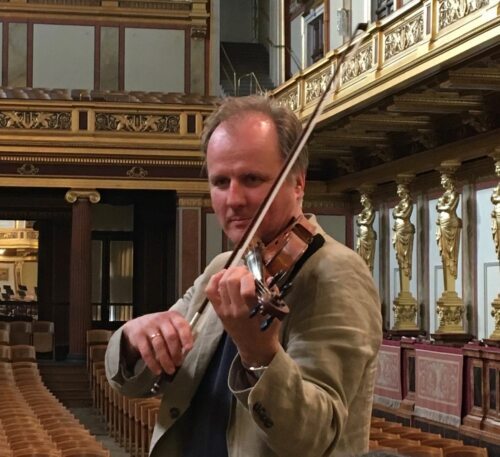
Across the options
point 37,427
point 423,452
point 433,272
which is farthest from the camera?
point 433,272

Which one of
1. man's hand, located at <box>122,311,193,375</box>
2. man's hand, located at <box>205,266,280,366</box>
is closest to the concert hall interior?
man's hand, located at <box>122,311,193,375</box>

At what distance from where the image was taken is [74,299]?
17281mm

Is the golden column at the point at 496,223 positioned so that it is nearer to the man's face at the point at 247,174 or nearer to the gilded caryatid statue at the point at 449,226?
the gilded caryatid statue at the point at 449,226

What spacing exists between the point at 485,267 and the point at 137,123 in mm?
7051

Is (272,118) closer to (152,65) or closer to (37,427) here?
(37,427)

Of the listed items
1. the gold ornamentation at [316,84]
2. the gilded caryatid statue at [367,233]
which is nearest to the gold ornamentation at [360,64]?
the gold ornamentation at [316,84]

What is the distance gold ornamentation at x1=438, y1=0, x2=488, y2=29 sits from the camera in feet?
30.9

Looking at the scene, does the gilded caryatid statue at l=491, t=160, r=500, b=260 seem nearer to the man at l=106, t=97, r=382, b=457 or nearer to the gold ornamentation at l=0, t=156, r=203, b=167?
the gold ornamentation at l=0, t=156, r=203, b=167

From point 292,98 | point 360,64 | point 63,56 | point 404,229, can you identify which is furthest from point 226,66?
point 360,64

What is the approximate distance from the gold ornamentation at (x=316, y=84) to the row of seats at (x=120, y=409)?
477cm

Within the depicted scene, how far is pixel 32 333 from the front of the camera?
18.2m

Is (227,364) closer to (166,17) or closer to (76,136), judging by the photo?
(76,136)

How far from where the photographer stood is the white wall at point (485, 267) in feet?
39.9

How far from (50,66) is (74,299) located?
5609mm
